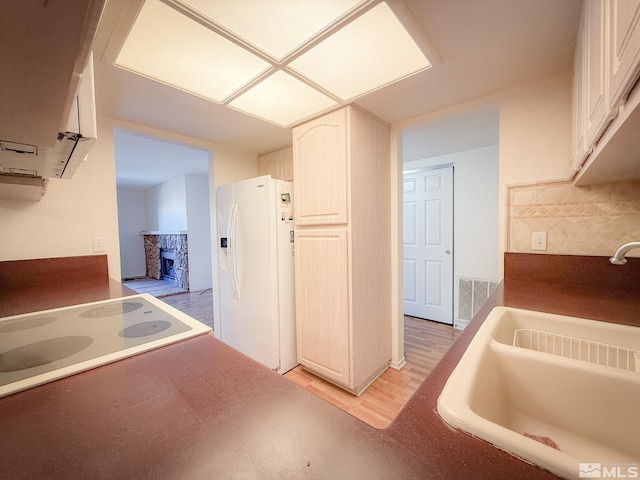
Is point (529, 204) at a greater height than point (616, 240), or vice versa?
point (529, 204)

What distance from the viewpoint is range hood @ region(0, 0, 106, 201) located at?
0.33m

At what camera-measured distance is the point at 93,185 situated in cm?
171

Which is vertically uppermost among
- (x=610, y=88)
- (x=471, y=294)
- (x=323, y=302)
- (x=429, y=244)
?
(x=610, y=88)

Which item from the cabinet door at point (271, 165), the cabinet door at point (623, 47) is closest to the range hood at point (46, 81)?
the cabinet door at point (623, 47)

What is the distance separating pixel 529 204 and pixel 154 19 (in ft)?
6.68

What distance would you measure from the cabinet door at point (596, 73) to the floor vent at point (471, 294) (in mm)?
2401

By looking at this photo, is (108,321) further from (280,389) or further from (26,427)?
(280,389)

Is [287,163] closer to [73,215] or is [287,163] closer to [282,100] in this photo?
[282,100]

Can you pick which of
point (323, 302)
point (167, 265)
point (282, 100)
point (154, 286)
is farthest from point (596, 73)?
point (167, 265)

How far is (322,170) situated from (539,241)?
140 cm

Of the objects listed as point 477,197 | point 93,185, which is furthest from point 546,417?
point 477,197

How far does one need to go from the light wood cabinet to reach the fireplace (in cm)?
389

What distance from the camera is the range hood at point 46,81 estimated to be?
33 cm

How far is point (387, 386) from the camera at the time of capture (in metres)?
1.91
